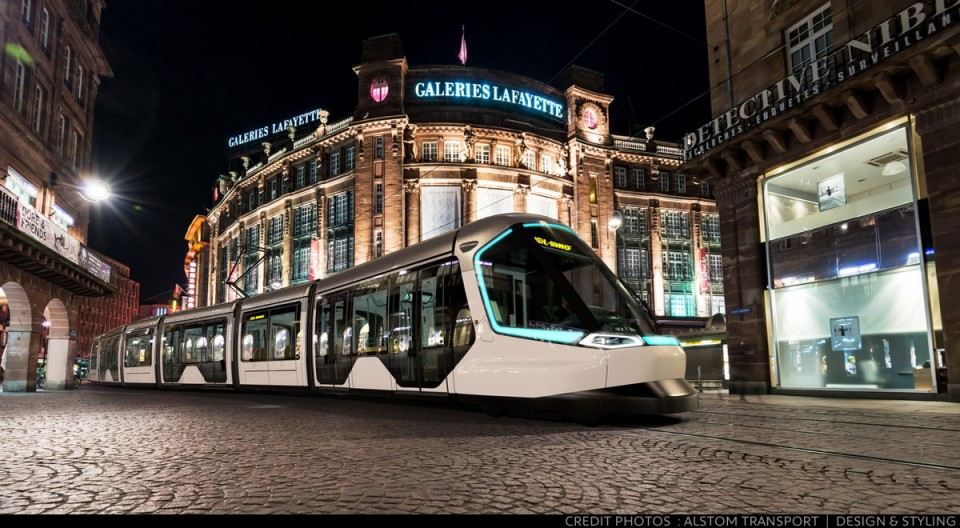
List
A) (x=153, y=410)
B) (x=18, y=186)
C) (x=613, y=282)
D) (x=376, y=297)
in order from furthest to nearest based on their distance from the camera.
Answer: (x=18, y=186) → (x=376, y=297) → (x=153, y=410) → (x=613, y=282)

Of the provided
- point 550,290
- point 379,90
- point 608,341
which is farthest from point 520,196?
point 608,341

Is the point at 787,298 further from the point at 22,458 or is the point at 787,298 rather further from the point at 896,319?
the point at 22,458

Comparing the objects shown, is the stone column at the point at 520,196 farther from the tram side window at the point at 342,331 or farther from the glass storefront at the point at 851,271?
the tram side window at the point at 342,331

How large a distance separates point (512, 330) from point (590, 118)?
1669 inches

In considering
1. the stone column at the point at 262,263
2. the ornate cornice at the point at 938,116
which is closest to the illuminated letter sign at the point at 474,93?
the stone column at the point at 262,263

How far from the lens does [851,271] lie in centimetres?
1438

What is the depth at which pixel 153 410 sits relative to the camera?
1140 cm

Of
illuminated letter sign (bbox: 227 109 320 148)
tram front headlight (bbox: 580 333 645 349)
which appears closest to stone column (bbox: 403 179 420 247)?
illuminated letter sign (bbox: 227 109 320 148)

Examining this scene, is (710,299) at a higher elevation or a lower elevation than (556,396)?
higher

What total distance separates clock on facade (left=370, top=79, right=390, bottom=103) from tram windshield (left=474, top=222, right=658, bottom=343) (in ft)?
121

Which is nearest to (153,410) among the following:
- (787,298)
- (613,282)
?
(613,282)

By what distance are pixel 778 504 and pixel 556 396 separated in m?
4.53

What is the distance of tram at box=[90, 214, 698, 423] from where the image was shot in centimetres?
797

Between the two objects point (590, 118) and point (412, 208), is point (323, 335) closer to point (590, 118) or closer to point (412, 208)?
point (412, 208)
